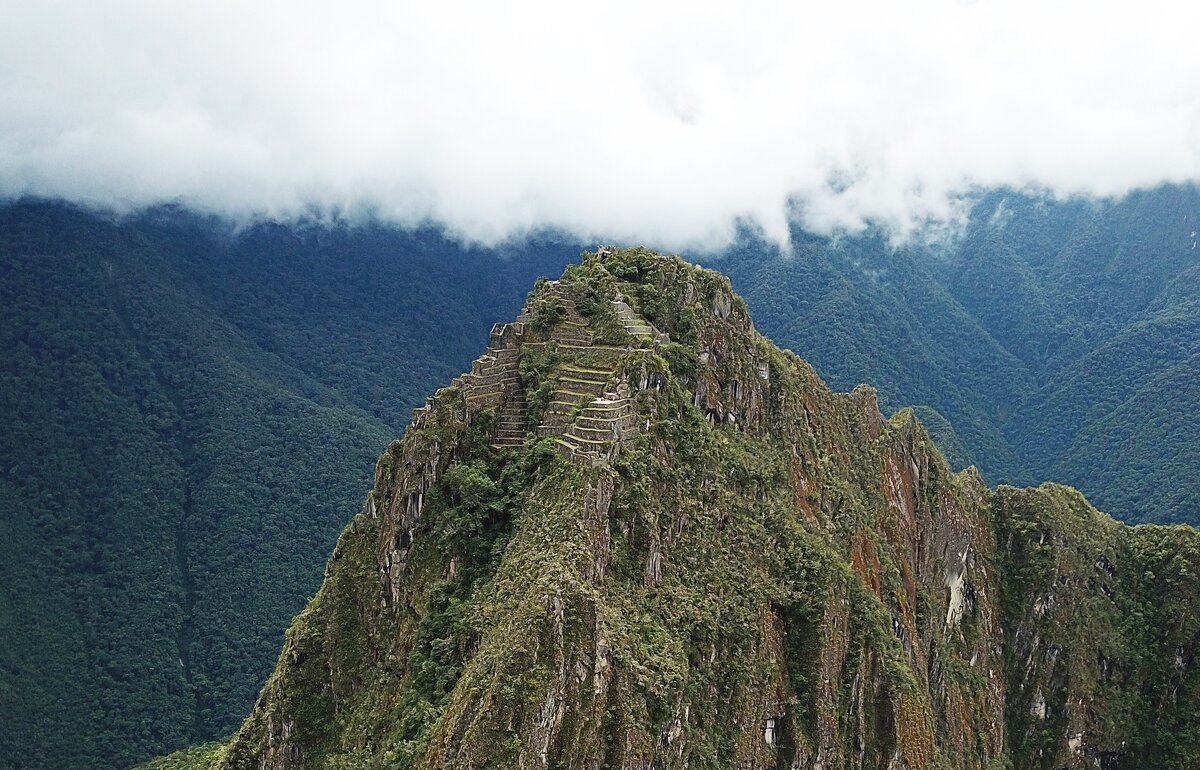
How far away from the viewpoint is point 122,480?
6029 inches

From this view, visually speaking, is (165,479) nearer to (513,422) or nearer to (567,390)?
(513,422)

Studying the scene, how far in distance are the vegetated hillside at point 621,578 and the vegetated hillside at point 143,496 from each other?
69670mm

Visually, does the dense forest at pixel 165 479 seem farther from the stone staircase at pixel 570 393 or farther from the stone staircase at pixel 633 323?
the stone staircase at pixel 633 323

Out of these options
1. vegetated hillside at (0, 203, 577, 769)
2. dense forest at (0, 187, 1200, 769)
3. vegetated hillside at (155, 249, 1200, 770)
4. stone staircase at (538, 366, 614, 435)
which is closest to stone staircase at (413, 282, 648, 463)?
stone staircase at (538, 366, 614, 435)

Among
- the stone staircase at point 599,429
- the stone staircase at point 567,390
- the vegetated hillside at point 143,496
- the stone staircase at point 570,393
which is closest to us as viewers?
the stone staircase at point 599,429

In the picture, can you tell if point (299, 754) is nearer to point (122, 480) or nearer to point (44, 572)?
point (44, 572)

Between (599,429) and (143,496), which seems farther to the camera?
(143,496)

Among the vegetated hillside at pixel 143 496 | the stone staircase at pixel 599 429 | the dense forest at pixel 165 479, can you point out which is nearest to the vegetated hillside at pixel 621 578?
the stone staircase at pixel 599 429

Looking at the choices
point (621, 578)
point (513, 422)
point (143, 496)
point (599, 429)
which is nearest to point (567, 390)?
point (513, 422)

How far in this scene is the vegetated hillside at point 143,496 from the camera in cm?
11319

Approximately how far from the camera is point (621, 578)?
1741 inches

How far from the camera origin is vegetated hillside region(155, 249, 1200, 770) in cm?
3959

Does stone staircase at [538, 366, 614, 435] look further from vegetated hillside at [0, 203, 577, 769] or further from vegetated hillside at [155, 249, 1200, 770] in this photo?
vegetated hillside at [0, 203, 577, 769]

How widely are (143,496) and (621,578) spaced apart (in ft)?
417
